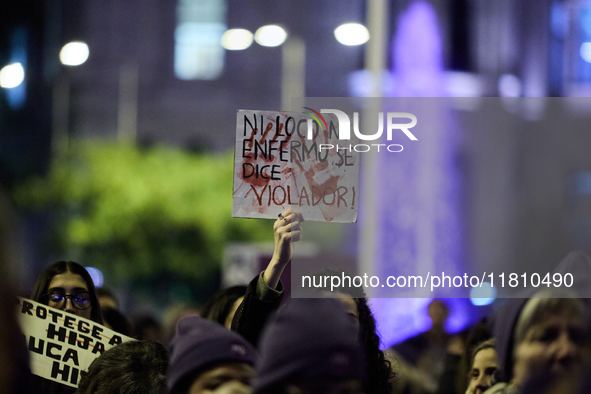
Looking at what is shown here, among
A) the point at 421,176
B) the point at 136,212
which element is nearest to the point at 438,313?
the point at 136,212

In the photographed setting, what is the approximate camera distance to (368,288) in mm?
2934

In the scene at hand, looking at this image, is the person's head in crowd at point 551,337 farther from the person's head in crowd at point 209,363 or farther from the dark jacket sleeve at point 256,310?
the dark jacket sleeve at point 256,310

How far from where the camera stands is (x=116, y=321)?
3.68m

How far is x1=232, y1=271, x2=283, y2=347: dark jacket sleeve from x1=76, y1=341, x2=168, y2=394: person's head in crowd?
278mm

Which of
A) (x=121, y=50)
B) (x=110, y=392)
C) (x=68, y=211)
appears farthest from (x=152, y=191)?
(x=110, y=392)

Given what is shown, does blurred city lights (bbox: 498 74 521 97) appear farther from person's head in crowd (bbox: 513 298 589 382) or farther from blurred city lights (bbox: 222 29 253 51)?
person's head in crowd (bbox: 513 298 589 382)

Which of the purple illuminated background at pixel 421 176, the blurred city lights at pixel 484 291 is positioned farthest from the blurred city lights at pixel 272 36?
the blurred city lights at pixel 484 291

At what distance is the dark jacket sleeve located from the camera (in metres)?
2.47

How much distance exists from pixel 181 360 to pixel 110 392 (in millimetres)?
618

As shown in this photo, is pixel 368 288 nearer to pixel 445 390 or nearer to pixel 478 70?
pixel 445 390

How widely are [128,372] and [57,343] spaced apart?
0.43m

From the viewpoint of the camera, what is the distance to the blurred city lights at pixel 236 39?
31.1m

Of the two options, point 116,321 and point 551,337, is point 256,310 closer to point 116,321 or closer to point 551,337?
point 551,337

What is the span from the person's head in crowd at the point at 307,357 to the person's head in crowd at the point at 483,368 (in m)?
1.18
